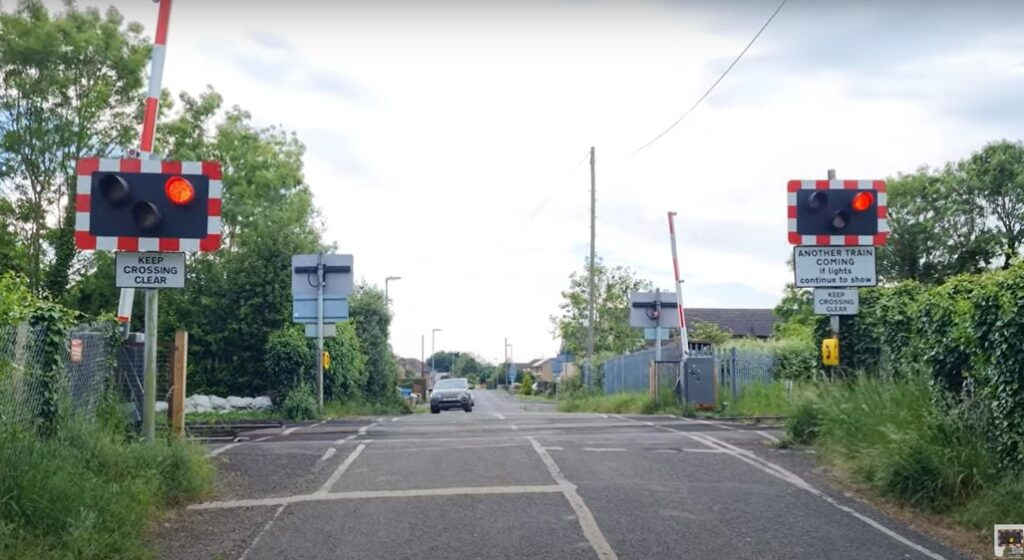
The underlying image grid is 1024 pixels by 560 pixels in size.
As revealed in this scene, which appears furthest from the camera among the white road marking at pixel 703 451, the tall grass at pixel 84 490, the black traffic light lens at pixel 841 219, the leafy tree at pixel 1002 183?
the leafy tree at pixel 1002 183

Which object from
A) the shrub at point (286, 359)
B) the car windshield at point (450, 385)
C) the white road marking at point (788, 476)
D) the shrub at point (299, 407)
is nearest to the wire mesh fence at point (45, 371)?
the white road marking at point (788, 476)

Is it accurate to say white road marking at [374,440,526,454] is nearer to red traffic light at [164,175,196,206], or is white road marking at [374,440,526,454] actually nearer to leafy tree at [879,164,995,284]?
red traffic light at [164,175,196,206]

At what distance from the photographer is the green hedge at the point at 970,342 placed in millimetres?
8656

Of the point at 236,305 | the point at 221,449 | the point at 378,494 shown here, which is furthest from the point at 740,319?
the point at 378,494

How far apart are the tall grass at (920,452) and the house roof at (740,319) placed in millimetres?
49440

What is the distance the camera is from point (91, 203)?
9656 mm

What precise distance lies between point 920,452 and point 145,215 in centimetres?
800

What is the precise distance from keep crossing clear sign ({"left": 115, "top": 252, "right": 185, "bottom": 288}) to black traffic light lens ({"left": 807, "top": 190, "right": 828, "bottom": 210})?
7.91m

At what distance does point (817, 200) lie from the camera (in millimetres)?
13016

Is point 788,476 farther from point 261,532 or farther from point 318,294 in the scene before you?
point 318,294

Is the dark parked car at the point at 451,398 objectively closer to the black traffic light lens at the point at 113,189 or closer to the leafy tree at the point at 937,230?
the leafy tree at the point at 937,230

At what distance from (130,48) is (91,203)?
2380 cm

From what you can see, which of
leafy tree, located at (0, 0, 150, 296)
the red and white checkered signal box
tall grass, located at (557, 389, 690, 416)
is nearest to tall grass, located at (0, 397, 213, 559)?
the red and white checkered signal box

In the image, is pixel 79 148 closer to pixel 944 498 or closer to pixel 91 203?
pixel 91 203
